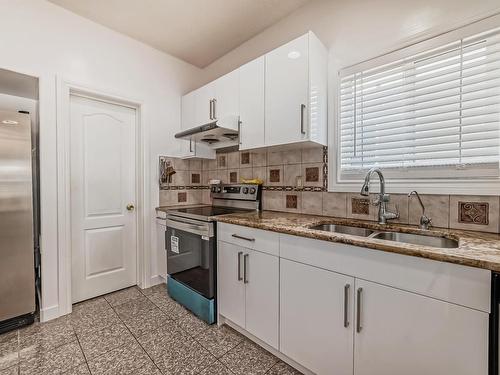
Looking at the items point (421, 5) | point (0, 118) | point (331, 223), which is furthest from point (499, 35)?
point (0, 118)

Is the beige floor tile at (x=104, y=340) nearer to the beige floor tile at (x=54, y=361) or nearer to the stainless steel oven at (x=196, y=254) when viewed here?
the beige floor tile at (x=54, y=361)

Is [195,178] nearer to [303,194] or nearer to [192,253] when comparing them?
[192,253]

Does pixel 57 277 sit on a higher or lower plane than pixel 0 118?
lower

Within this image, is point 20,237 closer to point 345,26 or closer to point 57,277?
point 57,277

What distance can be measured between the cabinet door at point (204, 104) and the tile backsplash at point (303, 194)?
495 millimetres

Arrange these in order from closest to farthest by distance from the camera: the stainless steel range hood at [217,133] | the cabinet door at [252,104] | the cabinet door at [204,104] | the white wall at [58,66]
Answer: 1. the white wall at [58,66]
2. the cabinet door at [252,104]
3. the stainless steel range hood at [217,133]
4. the cabinet door at [204,104]

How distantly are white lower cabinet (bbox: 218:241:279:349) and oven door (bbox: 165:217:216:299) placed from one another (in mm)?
90

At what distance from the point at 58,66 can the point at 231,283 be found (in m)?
2.36

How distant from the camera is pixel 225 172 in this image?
9.40ft

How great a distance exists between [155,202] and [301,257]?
1932 millimetres

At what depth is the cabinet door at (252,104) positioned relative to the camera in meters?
1.96

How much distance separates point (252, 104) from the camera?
6.66 feet

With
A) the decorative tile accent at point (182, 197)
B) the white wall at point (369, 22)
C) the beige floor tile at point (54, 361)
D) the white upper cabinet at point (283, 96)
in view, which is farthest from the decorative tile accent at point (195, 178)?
the beige floor tile at point (54, 361)

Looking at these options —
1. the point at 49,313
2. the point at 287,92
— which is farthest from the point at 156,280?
the point at 287,92
